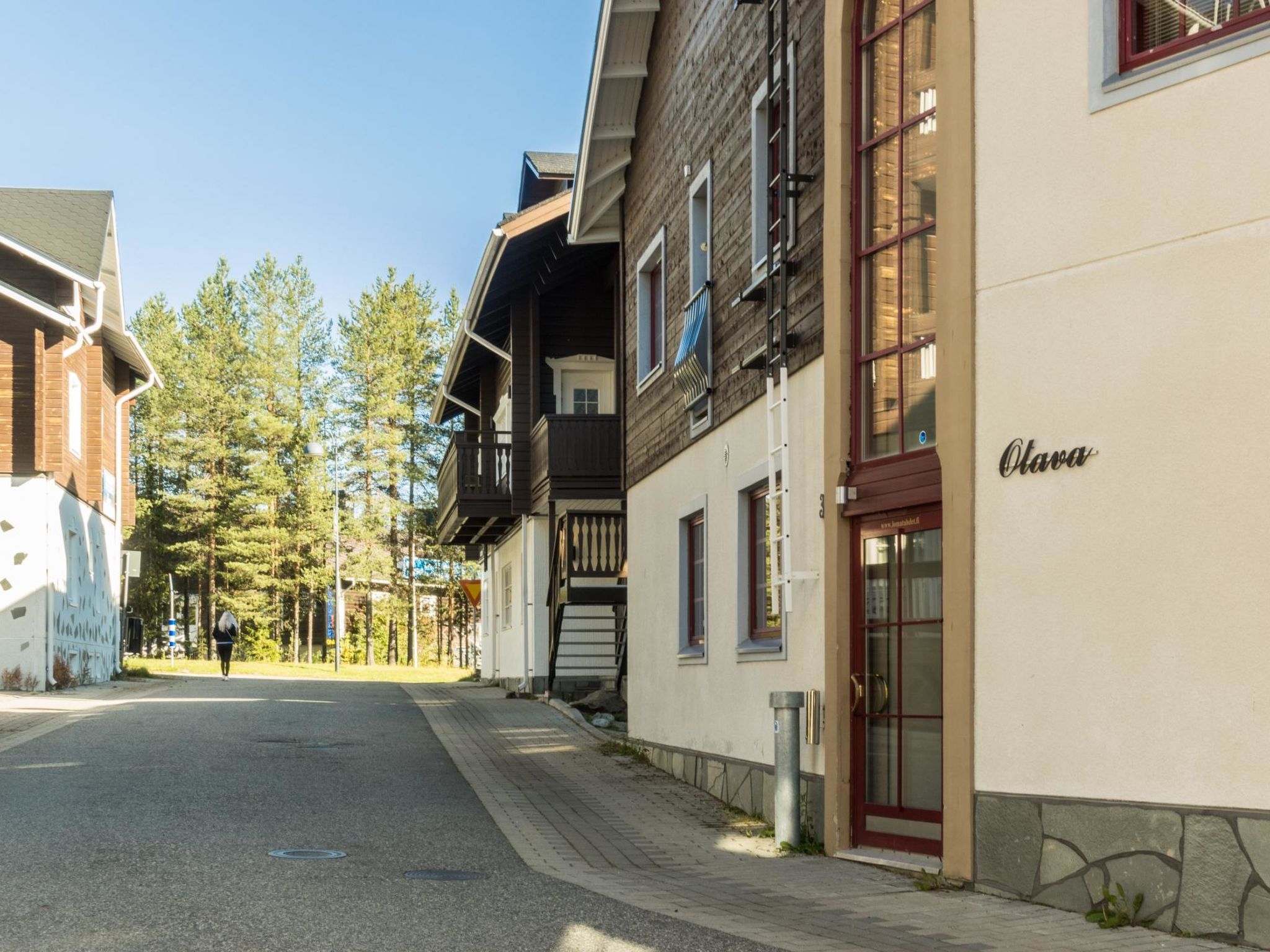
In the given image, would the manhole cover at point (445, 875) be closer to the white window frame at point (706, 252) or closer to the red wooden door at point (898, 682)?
the red wooden door at point (898, 682)

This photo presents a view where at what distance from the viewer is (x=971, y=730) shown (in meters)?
8.39

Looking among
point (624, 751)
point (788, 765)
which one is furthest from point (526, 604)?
point (788, 765)

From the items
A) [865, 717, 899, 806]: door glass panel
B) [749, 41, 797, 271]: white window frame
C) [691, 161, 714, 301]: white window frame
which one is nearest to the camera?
[865, 717, 899, 806]: door glass panel

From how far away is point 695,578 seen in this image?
14750mm

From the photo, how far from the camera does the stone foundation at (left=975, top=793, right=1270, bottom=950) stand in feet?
21.9

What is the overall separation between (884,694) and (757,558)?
3.10 m

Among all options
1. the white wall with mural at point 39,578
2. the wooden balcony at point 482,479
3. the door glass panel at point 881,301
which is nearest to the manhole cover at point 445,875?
the door glass panel at point 881,301

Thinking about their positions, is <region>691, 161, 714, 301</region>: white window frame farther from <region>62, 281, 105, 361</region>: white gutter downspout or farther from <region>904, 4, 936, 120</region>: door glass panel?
<region>62, 281, 105, 361</region>: white gutter downspout

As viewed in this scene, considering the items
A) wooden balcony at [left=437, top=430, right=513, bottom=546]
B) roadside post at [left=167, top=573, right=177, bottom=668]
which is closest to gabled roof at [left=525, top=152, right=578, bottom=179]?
wooden balcony at [left=437, top=430, right=513, bottom=546]

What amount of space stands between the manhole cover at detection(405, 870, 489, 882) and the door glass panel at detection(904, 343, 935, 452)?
3.58 m

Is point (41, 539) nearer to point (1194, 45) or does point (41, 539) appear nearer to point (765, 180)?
point (765, 180)

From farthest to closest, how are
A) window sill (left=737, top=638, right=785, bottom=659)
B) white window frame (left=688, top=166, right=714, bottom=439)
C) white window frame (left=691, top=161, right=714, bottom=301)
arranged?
white window frame (left=691, top=161, right=714, bottom=301), white window frame (left=688, top=166, right=714, bottom=439), window sill (left=737, top=638, right=785, bottom=659)

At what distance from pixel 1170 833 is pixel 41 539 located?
22.9 m

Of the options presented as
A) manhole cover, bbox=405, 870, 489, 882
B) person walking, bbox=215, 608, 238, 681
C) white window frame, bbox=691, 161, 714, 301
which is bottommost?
person walking, bbox=215, 608, 238, 681
